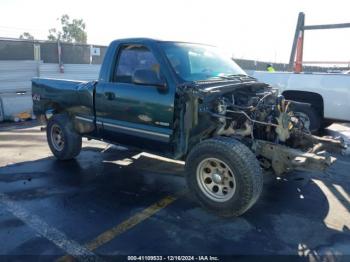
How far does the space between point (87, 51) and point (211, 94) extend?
10723 mm

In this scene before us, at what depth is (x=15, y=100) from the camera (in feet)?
37.0

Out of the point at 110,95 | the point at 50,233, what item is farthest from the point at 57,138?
the point at 50,233

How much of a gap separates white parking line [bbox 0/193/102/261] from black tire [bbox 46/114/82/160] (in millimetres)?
1687

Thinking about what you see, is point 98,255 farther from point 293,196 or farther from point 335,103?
point 335,103

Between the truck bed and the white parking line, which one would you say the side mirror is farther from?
the white parking line

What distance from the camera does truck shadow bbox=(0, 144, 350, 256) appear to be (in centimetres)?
341

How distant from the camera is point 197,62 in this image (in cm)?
485

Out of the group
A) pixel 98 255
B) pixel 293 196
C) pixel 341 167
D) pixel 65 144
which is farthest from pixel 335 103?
pixel 98 255

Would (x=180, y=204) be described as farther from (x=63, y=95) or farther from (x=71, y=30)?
(x=71, y=30)

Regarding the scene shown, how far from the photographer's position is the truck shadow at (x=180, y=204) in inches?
134

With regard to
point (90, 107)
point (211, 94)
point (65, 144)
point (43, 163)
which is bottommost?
point (43, 163)

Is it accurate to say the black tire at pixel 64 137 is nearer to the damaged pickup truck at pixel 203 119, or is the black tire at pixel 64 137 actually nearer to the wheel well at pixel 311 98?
the damaged pickup truck at pixel 203 119

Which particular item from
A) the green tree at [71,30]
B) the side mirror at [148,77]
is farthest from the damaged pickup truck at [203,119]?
the green tree at [71,30]

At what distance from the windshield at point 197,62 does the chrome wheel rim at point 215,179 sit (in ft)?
3.79
